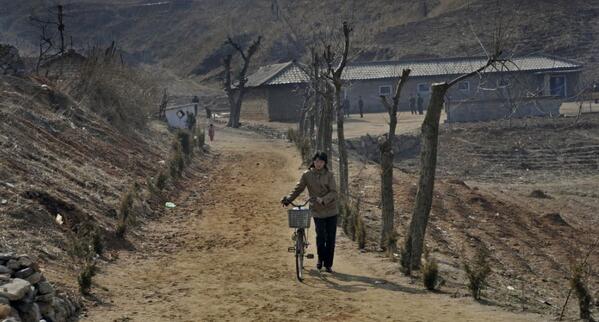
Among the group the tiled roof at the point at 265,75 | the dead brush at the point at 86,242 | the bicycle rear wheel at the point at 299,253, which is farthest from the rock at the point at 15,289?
the tiled roof at the point at 265,75

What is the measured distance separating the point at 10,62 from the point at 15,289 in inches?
671

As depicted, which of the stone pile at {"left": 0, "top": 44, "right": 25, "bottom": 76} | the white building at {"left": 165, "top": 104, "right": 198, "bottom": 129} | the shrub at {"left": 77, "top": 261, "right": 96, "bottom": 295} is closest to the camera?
the shrub at {"left": 77, "top": 261, "right": 96, "bottom": 295}

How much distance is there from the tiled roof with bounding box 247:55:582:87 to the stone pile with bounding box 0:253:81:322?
4009cm

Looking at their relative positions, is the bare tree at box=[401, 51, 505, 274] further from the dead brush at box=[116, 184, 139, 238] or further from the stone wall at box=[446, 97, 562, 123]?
the stone wall at box=[446, 97, 562, 123]

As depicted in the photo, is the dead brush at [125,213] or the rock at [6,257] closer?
the rock at [6,257]

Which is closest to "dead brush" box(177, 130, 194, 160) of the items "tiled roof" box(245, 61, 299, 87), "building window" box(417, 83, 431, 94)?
"tiled roof" box(245, 61, 299, 87)

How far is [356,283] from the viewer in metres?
10.6

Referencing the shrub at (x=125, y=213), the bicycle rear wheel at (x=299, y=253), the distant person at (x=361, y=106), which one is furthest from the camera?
the distant person at (x=361, y=106)

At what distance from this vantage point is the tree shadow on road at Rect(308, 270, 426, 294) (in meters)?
10.3

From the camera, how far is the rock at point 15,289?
24.1ft

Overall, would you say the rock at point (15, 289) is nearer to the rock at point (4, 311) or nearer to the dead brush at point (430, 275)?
the rock at point (4, 311)

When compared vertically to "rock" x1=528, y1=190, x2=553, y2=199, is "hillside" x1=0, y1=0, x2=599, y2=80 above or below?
above

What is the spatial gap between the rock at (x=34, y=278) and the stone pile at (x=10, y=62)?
620 inches

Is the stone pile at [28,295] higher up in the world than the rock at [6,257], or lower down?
lower down
